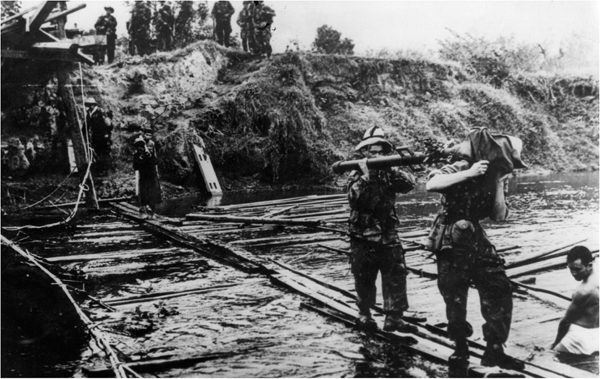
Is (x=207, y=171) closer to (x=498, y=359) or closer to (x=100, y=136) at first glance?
(x=100, y=136)

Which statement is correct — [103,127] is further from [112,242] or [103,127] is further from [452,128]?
[452,128]

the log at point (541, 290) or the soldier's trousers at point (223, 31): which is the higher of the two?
the soldier's trousers at point (223, 31)

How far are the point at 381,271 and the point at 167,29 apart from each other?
14081 mm

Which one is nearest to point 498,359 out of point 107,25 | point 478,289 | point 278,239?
point 478,289

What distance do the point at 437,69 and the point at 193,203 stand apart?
10.3 meters

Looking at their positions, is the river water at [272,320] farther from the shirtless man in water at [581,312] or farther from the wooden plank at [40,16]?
the wooden plank at [40,16]

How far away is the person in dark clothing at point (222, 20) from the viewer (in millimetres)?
15414

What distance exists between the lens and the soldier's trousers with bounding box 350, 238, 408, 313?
3926 millimetres

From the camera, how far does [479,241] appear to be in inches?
134

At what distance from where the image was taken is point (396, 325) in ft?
12.7

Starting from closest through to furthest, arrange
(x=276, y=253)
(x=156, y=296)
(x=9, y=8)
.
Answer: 1. (x=156, y=296)
2. (x=276, y=253)
3. (x=9, y=8)

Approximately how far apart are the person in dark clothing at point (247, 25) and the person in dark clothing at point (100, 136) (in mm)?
5114

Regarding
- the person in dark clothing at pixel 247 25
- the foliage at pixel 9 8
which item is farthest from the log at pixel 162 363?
the person in dark clothing at pixel 247 25

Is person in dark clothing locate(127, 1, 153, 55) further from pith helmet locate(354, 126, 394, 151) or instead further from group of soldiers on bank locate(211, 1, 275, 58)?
pith helmet locate(354, 126, 394, 151)
